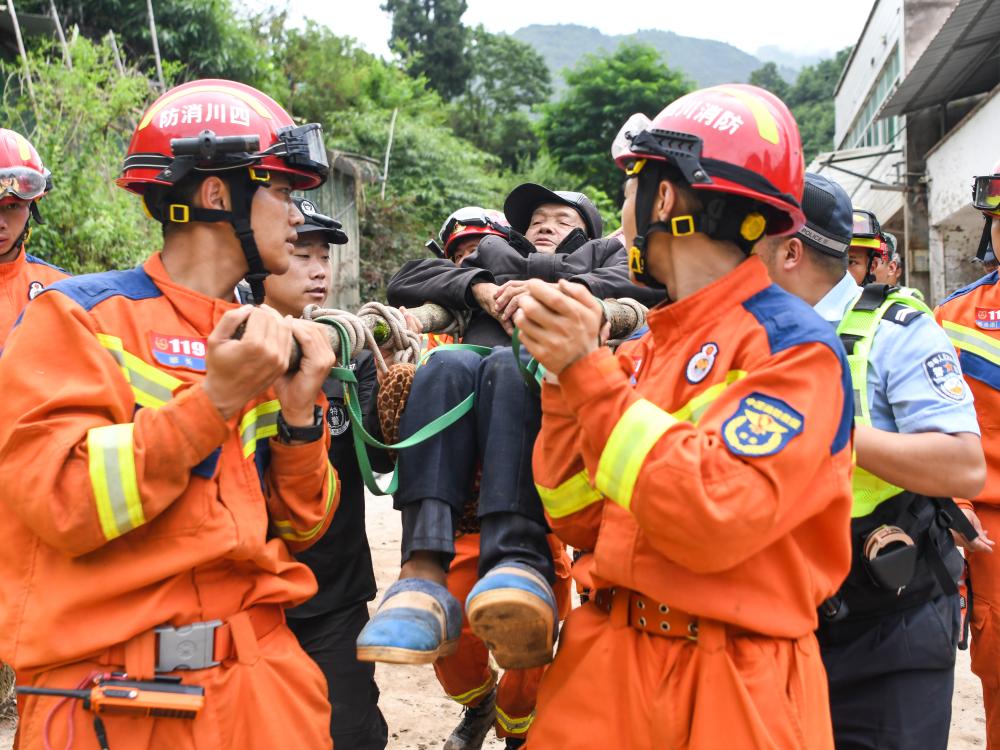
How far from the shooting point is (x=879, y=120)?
2755cm

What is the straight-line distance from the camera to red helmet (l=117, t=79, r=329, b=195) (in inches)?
107

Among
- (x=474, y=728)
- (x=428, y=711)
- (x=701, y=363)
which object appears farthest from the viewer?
(x=428, y=711)

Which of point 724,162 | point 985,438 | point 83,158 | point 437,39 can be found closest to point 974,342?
point 985,438

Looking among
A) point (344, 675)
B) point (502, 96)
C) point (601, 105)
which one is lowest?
point (502, 96)

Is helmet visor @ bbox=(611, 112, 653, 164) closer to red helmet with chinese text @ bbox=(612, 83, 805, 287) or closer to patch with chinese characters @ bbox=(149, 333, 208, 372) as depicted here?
red helmet with chinese text @ bbox=(612, 83, 805, 287)

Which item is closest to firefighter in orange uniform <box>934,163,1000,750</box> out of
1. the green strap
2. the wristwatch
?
the green strap

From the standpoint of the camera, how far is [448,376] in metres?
3.28

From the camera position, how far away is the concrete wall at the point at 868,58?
1070 inches

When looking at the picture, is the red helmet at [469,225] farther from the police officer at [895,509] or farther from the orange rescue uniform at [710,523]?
the orange rescue uniform at [710,523]

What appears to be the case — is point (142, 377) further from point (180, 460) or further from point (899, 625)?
point (899, 625)

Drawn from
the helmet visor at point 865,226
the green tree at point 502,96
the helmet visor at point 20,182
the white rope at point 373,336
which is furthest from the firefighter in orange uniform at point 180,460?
the green tree at point 502,96

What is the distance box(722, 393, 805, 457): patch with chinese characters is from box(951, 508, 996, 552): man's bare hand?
195 cm

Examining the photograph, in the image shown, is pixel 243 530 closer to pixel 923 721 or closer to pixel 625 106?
pixel 923 721

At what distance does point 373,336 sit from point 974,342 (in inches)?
116
